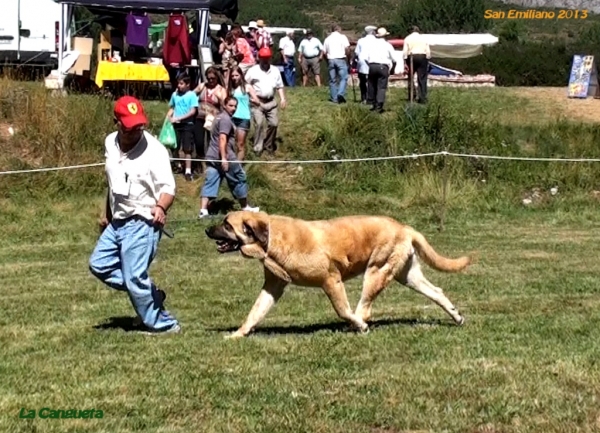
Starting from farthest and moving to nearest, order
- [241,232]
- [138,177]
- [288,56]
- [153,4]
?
[288,56], [153,4], [138,177], [241,232]

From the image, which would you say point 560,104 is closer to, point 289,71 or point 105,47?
point 289,71

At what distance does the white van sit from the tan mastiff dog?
1863cm

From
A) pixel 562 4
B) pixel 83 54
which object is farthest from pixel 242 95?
pixel 562 4

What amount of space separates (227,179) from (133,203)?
315 inches

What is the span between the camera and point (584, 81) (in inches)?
1001

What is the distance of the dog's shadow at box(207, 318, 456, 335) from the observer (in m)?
8.16

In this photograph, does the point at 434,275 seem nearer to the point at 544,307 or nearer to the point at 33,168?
the point at 544,307

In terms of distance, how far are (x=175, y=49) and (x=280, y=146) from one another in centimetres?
316

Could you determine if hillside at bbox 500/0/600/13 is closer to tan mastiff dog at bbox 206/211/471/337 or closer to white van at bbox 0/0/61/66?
white van at bbox 0/0/61/66

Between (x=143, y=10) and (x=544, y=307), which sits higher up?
(x=143, y=10)

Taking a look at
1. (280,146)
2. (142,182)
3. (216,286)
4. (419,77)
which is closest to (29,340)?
(142,182)

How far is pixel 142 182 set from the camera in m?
7.56

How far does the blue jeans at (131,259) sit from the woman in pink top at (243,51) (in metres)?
13.7

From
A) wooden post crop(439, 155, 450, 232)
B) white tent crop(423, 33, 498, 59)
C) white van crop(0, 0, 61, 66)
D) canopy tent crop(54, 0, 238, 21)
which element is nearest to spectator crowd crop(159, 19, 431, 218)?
canopy tent crop(54, 0, 238, 21)
